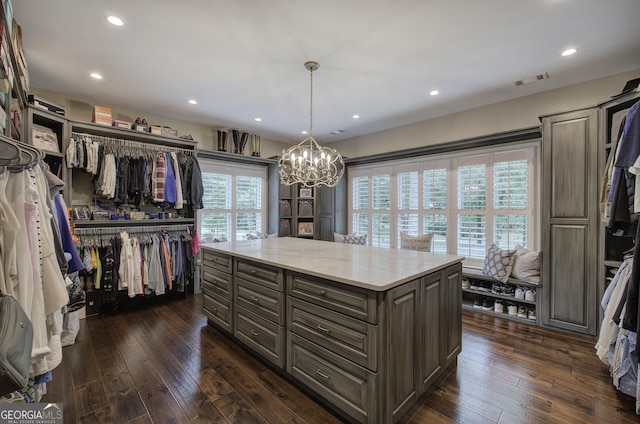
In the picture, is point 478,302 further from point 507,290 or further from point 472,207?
point 472,207

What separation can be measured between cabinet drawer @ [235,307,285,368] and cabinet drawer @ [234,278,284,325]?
52 millimetres

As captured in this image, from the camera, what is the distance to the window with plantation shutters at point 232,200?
4902 mm

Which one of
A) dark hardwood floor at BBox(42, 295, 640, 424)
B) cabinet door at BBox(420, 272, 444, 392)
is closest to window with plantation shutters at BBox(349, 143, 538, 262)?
dark hardwood floor at BBox(42, 295, 640, 424)

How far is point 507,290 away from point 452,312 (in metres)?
1.85

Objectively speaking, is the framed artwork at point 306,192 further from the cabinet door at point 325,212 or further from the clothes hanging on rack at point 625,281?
the clothes hanging on rack at point 625,281

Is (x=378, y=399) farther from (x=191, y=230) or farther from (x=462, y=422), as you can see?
(x=191, y=230)

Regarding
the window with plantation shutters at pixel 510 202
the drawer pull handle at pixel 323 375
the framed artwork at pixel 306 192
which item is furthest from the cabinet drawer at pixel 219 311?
the window with plantation shutters at pixel 510 202

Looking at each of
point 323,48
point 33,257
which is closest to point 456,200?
point 323,48

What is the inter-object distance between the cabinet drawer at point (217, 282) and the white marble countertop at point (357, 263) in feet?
0.86

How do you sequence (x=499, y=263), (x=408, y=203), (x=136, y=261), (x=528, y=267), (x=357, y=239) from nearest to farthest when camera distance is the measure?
(x=528, y=267) → (x=499, y=263) → (x=136, y=261) → (x=408, y=203) → (x=357, y=239)

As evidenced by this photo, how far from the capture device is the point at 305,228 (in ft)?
18.7

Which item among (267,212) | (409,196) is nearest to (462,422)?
(409,196)

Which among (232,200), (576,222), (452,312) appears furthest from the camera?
(232,200)

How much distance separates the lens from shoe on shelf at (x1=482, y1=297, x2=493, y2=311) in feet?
12.0
